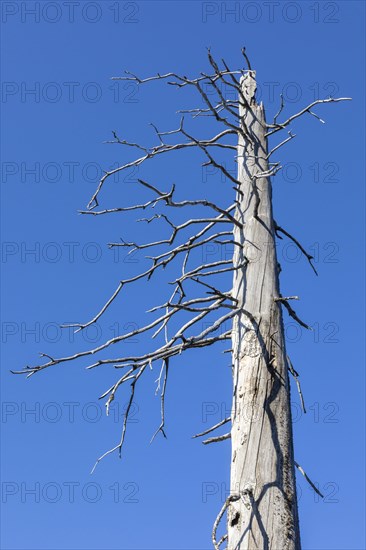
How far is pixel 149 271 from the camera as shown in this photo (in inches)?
186

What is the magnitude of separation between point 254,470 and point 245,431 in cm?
22

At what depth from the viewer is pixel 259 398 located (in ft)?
12.5

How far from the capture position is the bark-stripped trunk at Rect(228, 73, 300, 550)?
139 inches

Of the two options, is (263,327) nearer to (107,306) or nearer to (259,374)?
(259,374)

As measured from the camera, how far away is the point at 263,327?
4016 mm

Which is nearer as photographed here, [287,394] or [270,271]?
[287,394]

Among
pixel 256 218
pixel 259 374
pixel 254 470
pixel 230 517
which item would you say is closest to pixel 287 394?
pixel 259 374

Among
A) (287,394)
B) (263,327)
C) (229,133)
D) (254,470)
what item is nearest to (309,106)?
(229,133)

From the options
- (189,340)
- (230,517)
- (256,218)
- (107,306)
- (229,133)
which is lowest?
(230,517)

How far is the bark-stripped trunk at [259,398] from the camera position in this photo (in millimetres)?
3543

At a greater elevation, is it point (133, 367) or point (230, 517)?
point (133, 367)

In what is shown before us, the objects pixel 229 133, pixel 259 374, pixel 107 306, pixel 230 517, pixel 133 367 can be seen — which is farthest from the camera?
pixel 229 133

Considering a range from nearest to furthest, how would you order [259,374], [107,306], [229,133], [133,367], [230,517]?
[230,517] → [259,374] → [133,367] → [107,306] → [229,133]

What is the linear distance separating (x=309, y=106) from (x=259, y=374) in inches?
78.2
